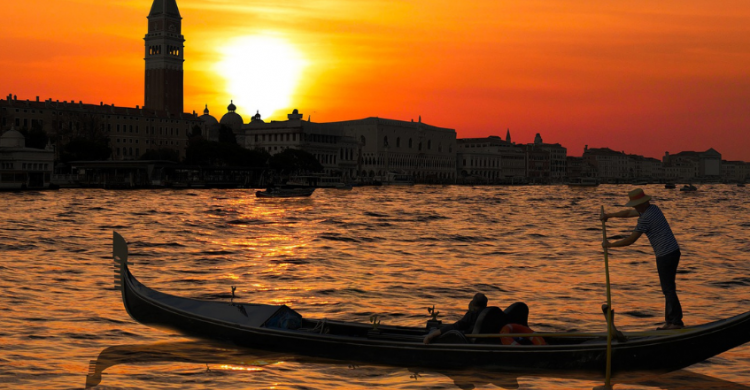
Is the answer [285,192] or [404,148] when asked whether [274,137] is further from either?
[285,192]

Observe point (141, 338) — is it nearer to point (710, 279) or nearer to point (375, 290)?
point (375, 290)

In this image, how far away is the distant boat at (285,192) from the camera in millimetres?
73188

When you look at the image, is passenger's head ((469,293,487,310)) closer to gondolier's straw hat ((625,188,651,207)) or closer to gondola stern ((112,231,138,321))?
gondolier's straw hat ((625,188,651,207))

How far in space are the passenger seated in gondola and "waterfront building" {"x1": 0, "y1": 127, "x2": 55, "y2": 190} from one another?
76.5m

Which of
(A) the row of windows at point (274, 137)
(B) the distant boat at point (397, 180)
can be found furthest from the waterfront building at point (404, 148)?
(A) the row of windows at point (274, 137)

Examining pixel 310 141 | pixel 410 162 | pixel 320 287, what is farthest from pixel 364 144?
pixel 320 287

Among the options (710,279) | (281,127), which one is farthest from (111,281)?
(281,127)

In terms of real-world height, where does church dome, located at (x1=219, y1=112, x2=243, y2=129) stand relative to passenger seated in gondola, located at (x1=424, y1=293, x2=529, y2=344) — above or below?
above

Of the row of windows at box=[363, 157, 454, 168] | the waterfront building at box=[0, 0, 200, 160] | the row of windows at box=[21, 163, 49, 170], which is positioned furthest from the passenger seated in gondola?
the row of windows at box=[363, 157, 454, 168]

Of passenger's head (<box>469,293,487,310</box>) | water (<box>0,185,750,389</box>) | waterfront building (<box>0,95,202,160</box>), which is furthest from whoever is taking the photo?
waterfront building (<box>0,95,202,160</box>)

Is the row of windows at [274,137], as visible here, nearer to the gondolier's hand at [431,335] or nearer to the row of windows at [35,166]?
the row of windows at [35,166]

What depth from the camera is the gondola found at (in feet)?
26.0

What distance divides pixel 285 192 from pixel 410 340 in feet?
216

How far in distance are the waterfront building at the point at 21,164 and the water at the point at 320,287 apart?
1760 inches
